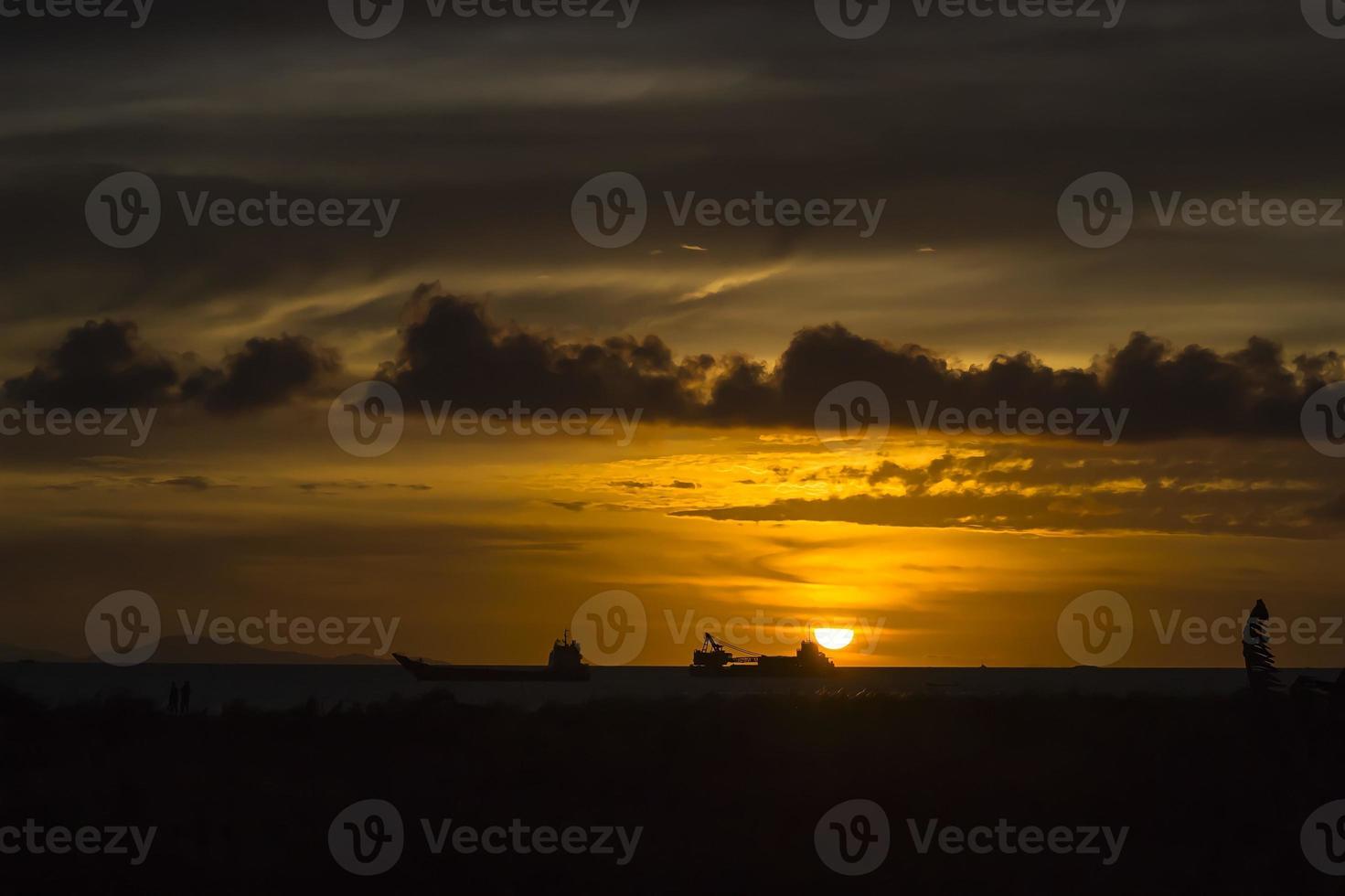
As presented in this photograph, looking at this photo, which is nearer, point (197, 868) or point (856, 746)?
point (197, 868)

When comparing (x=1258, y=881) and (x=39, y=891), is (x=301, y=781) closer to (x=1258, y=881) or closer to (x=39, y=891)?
(x=39, y=891)

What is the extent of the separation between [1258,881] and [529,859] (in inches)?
458

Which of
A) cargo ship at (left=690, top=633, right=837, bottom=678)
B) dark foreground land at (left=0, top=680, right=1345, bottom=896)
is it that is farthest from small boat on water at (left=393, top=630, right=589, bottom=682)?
dark foreground land at (left=0, top=680, right=1345, bottom=896)

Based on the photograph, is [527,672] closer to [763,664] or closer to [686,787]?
[763,664]

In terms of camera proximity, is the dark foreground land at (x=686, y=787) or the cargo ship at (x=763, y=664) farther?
the cargo ship at (x=763, y=664)

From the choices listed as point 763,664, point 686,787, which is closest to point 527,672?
point 763,664

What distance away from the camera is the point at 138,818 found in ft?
82.6

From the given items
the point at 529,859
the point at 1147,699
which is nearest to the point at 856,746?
the point at 529,859

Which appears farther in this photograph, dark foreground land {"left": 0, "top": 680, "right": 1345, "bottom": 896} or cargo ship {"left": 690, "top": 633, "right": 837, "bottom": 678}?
cargo ship {"left": 690, "top": 633, "right": 837, "bottom": 678}

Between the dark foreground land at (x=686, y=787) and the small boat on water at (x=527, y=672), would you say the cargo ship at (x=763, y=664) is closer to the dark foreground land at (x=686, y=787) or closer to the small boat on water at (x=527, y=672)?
the small boat on water at (x=527, y=672)

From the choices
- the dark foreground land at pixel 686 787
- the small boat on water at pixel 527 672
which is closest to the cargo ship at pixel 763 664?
the small boat on water at pixel 527 672

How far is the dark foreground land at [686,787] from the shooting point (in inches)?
886

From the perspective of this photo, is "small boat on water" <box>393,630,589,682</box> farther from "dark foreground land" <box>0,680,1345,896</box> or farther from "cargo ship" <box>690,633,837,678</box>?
"dark foreground land" <box>0,680,1345,896</box>

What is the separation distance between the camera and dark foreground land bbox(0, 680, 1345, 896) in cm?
2250
